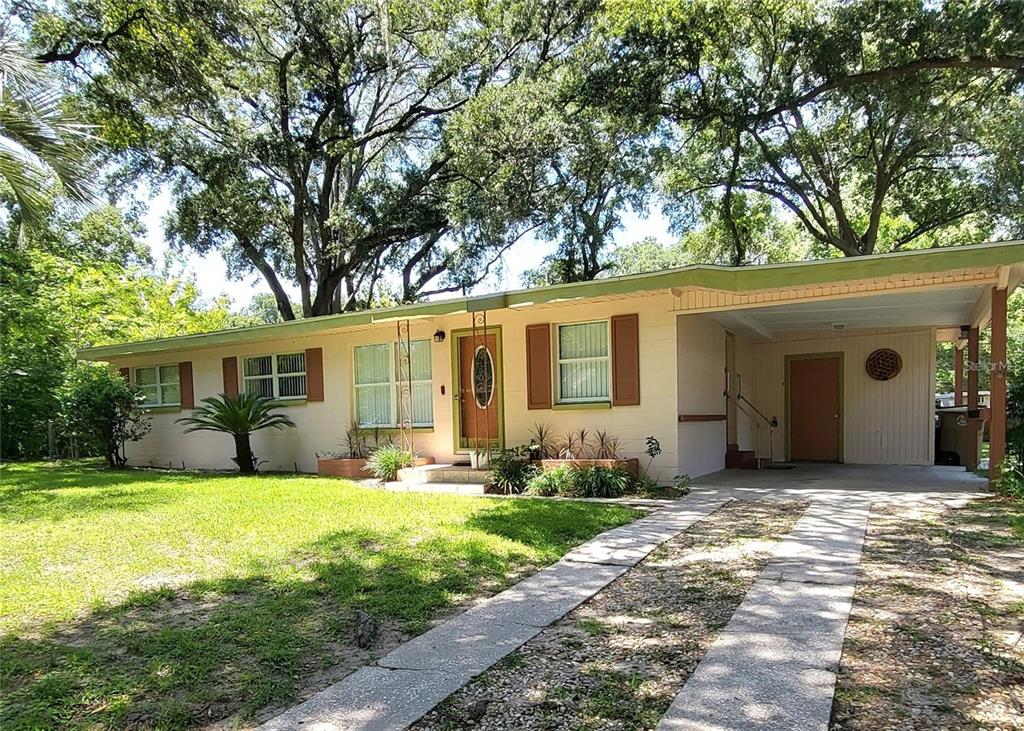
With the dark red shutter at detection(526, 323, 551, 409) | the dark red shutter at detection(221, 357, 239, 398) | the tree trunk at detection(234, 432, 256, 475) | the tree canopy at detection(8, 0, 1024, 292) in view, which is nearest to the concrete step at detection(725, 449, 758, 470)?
the dark red shutter at detection(526, 323, 551, 409)

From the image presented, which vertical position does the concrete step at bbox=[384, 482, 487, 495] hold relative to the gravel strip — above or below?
below

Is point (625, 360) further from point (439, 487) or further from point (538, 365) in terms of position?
point (439, 487)

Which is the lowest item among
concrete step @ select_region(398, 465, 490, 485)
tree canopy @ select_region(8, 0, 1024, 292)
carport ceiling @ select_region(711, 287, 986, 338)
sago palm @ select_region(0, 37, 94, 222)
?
concrete step @ select_region(398, 465, 490, 485)

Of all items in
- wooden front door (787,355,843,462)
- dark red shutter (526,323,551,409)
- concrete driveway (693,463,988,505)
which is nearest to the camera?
concrete driveway (693,463,988,505)

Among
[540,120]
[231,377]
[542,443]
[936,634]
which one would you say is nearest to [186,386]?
[231,377]

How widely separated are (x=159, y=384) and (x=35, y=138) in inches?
277

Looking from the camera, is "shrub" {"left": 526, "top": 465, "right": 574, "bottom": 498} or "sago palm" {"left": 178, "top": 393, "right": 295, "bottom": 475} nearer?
"shrub" {"left": 526, "top": 465, "right": 574, "bottom": 498}

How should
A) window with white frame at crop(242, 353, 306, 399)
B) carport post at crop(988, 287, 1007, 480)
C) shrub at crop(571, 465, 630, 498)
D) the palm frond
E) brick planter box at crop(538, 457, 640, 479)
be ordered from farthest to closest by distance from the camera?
window with white frame at crop(242, 353, 306, 399) < the palm frond < brick planter box at crop(538, 457, 640, 479) < shrub at crop(571, 465, 630, 498) < carport post at crop(988, 287, 1007, 480)

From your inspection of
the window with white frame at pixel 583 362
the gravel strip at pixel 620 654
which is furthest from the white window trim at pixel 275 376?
the gravel strip at pixel 620 654

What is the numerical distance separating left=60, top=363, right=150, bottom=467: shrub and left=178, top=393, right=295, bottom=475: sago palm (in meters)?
1.97

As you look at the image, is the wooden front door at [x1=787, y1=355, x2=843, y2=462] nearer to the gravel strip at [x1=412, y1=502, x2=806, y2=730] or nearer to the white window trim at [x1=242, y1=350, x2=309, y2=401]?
the gravel strip at [x1=412, y1=502, x2=806, y2=730]

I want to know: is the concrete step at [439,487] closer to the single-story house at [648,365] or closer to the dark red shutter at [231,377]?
the single-story house at [648,365]

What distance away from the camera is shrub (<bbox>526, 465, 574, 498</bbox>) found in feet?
25.0

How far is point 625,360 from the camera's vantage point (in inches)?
321
